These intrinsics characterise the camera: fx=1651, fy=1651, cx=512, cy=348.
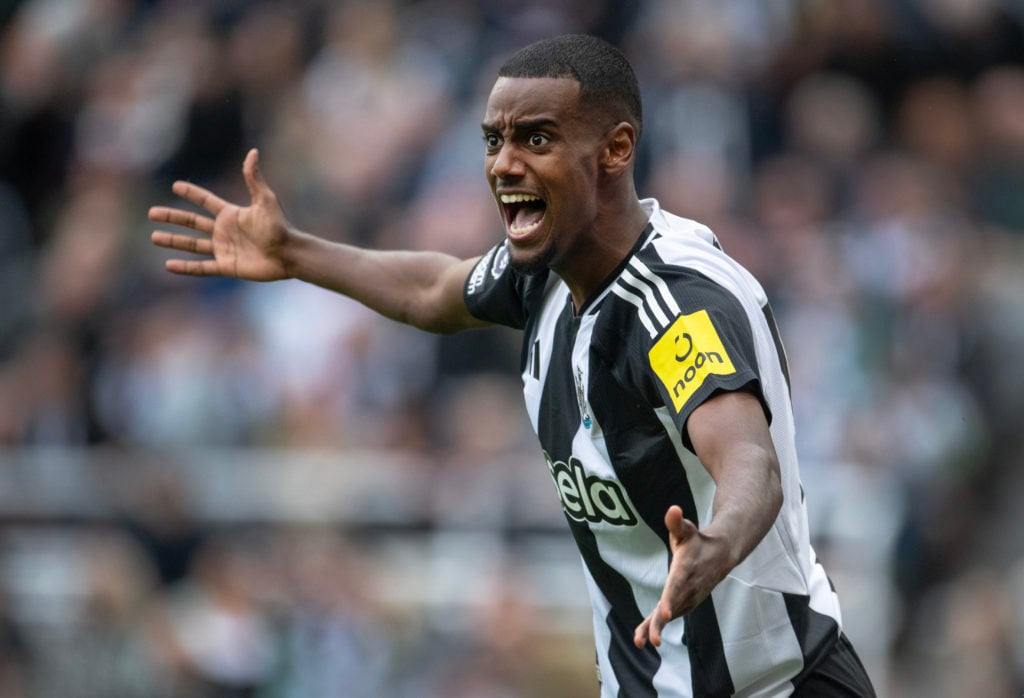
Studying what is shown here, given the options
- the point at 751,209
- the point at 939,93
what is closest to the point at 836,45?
the point at 939,93

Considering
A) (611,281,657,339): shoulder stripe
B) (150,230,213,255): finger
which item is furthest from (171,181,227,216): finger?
(611,281,657,339): shoulder stripe

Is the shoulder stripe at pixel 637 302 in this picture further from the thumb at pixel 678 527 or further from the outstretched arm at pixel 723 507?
the thumb at pixel 678 527

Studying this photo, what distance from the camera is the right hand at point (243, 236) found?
561 centimetres

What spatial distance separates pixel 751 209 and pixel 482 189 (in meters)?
1.76

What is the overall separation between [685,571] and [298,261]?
2583mm

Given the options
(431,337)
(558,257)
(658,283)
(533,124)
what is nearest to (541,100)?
(533,124)

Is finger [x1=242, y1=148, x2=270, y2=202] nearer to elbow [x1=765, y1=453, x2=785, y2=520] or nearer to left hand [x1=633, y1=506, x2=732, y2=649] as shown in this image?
elbow [x1=765, y1=453, x2=785, y2=520]

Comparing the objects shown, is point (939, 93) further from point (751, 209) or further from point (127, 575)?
point (127, 575)

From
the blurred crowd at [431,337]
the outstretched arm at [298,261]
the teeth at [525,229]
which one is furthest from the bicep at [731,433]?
the blurred crowd at [431,337]

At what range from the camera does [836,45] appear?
449 inches

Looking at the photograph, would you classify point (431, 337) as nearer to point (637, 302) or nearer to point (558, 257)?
point (558, 257)

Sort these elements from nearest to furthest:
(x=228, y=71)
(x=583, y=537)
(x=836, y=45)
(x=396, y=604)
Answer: (x=583, y=537) < (x=396, y=604) < (x=836, y=45) < (x=228, y=71)

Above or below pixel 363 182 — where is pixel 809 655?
below

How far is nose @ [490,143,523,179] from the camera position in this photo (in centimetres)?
444
